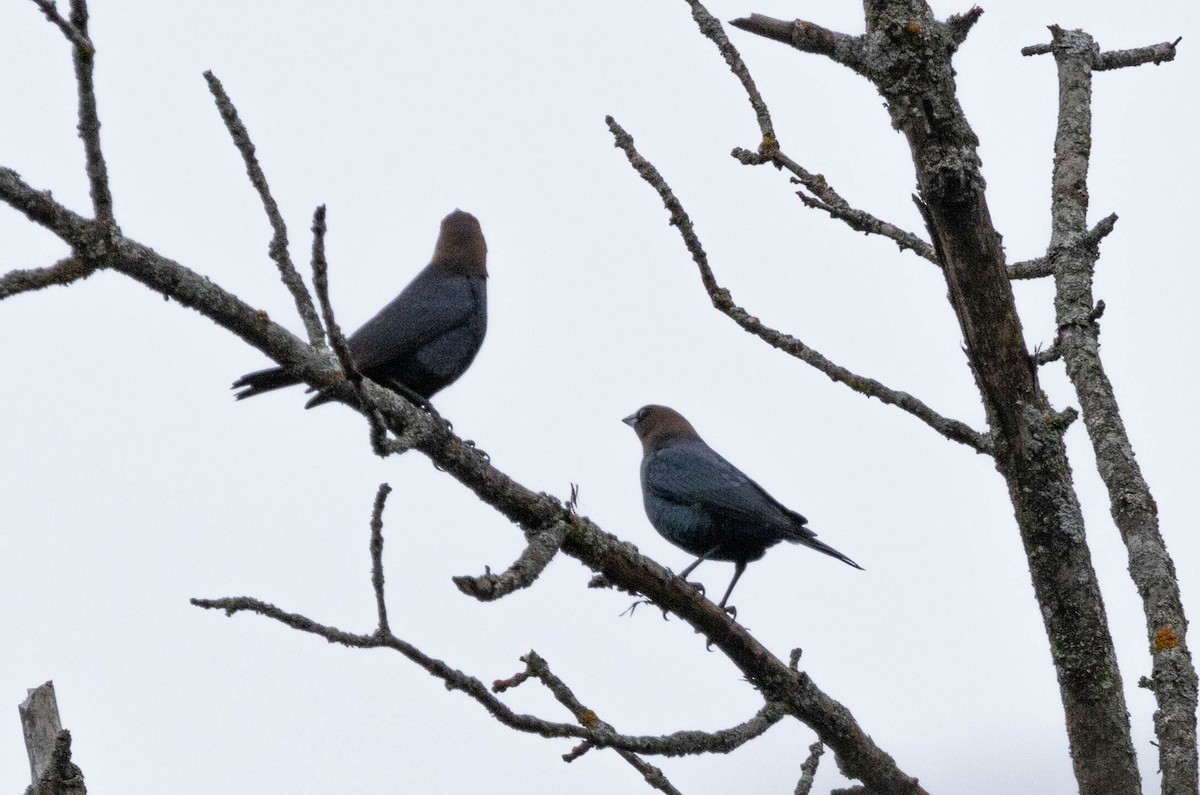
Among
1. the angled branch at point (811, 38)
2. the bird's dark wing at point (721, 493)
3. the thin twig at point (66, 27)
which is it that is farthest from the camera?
the bird's dark wing at point (721, 493)

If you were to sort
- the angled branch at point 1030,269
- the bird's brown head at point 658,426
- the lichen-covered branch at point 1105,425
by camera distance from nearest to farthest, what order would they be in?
the lichen-covered branch at point 1105,425 < the angled branch at point 1030,269 < the bird's brown head at point 658,426

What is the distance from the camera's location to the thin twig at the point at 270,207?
2.25 meters

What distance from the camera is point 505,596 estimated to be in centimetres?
242

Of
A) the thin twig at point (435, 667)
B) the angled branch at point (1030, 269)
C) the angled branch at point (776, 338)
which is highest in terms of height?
the angled branch at point (1030, 269)

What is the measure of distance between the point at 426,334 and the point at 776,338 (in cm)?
251

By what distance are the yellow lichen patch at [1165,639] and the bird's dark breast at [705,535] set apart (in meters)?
3.54

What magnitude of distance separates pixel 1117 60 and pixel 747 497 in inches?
107

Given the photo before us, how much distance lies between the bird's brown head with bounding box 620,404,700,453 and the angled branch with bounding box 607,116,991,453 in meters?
4.05

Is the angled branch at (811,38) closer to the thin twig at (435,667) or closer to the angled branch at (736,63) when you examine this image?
the angled branch at (736,63)

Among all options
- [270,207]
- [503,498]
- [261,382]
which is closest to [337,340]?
[270,207]

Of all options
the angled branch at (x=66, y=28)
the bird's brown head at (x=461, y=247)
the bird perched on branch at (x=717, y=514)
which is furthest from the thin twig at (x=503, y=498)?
the bird's brown head at (x=461, y=247)

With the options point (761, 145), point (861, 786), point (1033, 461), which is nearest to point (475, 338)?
point (761, 145)

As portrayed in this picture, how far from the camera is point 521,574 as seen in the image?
2520 mm

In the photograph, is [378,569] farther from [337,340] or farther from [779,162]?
[779,162]
